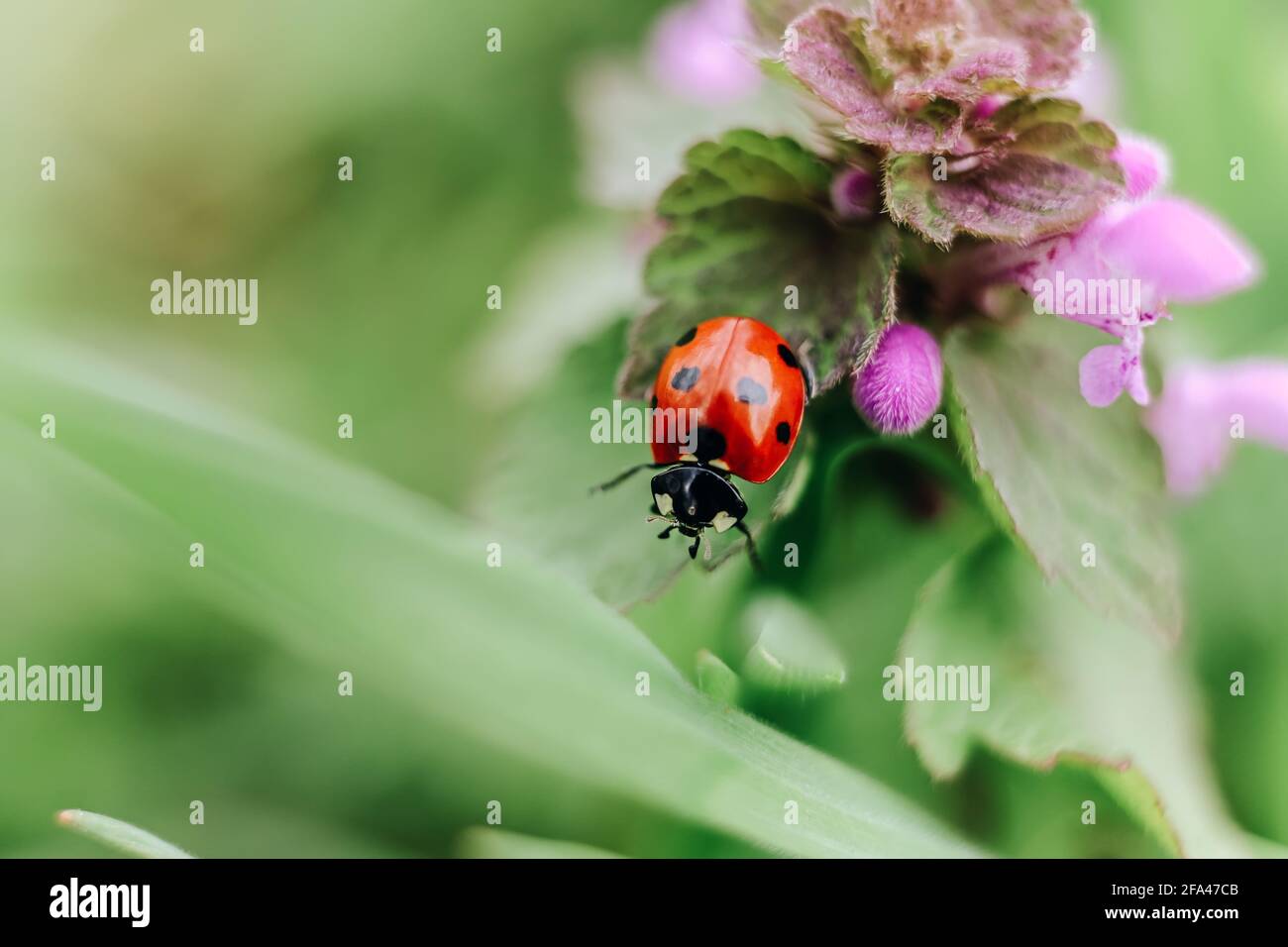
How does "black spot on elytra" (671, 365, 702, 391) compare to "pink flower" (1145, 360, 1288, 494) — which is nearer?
"black spot on elytra" (671, 365, 702, 391)

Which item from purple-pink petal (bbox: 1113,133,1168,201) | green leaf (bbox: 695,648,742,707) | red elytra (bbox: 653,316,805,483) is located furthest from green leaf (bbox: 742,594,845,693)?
purple-pink petal (bbox: 1113,133,1168,201)

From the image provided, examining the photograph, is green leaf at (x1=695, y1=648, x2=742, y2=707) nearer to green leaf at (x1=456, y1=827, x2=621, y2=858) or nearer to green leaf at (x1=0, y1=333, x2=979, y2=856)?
green leaf at (x1=0, y1=333, x2=979, y2=856)

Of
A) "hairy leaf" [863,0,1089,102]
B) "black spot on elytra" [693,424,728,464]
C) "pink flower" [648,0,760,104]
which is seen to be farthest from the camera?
"pink flower" [648,0,760,104]

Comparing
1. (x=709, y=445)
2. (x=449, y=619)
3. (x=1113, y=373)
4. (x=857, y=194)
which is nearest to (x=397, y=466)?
(x=449, y=619)

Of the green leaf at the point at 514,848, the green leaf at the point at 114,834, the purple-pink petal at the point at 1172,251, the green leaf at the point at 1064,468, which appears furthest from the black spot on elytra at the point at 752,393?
the green leaf at the point at 114,834

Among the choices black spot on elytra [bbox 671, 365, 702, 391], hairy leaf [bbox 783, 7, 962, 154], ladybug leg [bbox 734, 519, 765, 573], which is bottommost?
ladybug leg [bbox 734, 519, 765, 573]

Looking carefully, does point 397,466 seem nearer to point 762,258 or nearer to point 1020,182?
point 762,258

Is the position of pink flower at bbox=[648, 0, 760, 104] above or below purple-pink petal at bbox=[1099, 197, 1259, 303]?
above

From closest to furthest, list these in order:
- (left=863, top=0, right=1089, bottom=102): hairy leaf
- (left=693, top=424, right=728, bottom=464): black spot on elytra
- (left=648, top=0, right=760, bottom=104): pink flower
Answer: (left=863, top=0, right=1089, bottom=102): hairy leaf
(left=693, top=424, right=728, bottom=464): black spot on elytra
(left=648, top=0, right=760, bottom=104): pink flower
